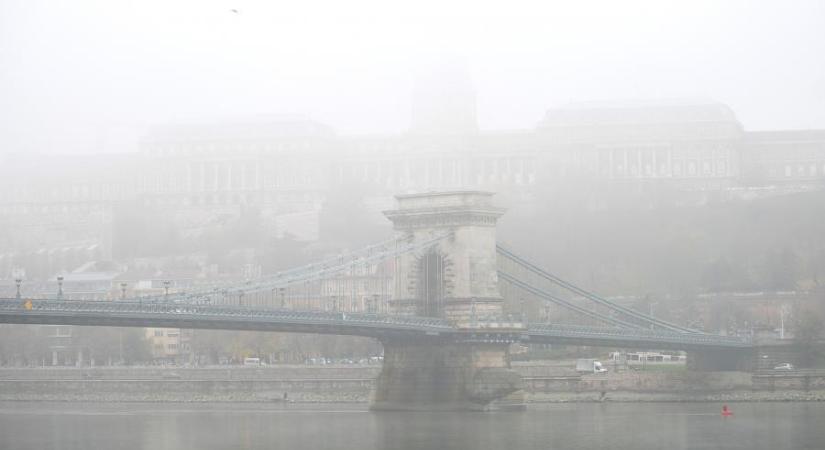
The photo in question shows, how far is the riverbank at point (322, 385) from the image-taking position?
82.1 m

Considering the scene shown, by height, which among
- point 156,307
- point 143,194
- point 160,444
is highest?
point 143,194

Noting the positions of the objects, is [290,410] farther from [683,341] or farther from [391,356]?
[683,341]

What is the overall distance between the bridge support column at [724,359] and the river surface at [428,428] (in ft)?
16.3

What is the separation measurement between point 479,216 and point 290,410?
996cm

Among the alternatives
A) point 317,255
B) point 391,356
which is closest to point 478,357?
point 391,356

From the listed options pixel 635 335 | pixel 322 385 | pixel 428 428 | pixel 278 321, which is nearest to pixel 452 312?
pixel 635 335

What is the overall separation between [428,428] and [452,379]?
8.15 metres

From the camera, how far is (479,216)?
76.6 m

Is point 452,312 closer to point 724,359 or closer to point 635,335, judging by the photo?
point 635,335

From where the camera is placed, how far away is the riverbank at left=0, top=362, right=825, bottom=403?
82062mm

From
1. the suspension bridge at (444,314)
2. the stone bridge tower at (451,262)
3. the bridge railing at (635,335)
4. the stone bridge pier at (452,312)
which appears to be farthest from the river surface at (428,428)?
the stone bridge tower at (451,262)

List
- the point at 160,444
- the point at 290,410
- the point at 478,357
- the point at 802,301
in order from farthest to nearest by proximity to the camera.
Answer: the point at 802,301 → the point at 290,410 → the point at 478,357 → the point at 160,444

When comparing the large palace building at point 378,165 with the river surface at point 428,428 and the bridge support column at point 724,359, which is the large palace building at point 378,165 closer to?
the bridge support column at point 724,359

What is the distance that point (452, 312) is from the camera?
7575cm
